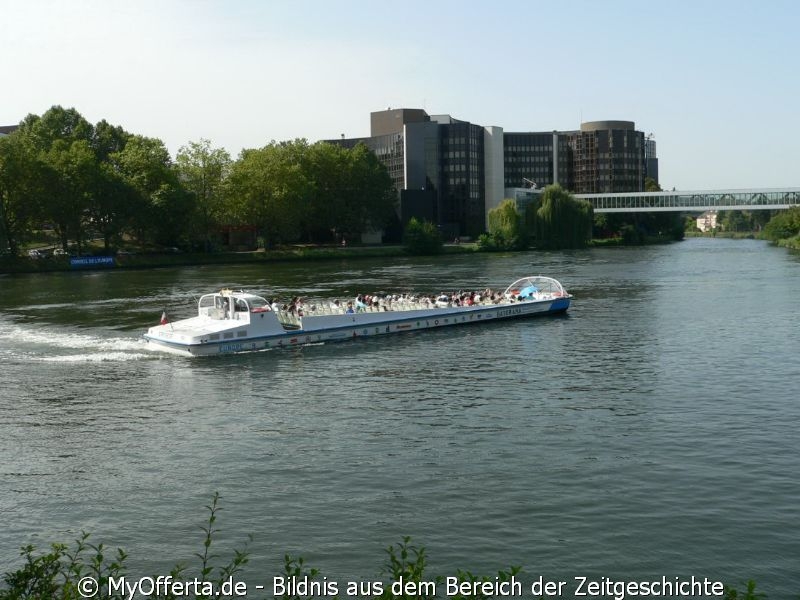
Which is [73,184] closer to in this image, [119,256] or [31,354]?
[119,256]

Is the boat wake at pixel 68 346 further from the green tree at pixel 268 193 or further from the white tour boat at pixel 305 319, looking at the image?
the green tree at pixel 268 193

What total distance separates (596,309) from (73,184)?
88.2 meters

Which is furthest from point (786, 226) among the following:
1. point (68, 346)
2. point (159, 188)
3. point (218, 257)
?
point (68, 346)

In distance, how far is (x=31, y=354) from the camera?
49.8m

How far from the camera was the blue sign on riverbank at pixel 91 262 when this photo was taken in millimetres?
131375

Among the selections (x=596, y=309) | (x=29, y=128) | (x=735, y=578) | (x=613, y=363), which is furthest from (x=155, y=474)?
(x=29, y=128)

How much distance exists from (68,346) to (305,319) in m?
13.4

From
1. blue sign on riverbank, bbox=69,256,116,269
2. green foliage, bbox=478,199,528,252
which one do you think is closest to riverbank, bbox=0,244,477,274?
blue sign on riverbank, bbox=69,256,116,269

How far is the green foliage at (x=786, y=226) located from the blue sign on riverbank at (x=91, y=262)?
4824 inches

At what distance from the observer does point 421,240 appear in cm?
16900

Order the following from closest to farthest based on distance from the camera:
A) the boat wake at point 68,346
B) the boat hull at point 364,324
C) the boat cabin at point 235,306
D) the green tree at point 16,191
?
1. the boat wake at point 68,346
2. the boat hull at point 364,324
3. the boat cabin at point 235,306
4. the green tree at point 16,191

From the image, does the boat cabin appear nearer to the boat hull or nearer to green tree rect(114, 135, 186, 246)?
the boat hull

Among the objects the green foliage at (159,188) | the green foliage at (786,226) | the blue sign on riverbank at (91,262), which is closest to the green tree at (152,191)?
the green foliage at (159,188)

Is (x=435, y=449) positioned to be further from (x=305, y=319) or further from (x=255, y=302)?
(x=305, y=319)
